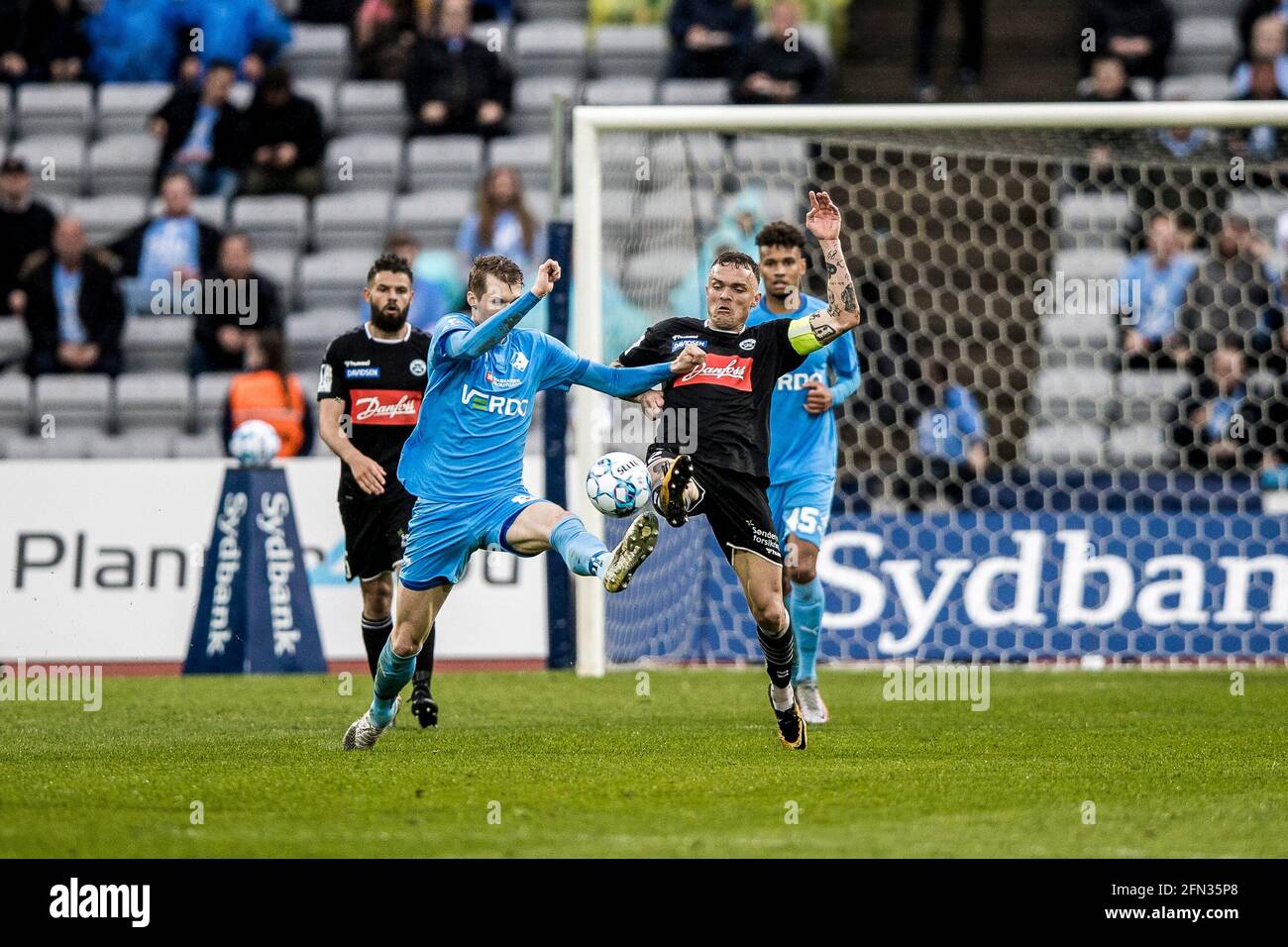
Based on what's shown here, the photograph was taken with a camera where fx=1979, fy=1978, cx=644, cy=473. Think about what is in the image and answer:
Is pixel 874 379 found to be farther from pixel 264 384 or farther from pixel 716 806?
pixel 716 806

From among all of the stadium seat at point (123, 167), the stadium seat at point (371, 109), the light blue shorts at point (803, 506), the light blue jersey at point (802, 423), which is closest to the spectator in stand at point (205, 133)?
the stadium seat at point (123, 167)

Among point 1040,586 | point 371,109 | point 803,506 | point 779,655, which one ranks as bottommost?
point 1040,586

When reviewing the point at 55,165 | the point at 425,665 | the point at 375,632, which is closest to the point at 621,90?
the point at 55,165

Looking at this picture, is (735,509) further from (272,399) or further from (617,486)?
(272,399)

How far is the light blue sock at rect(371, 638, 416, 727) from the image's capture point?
8172 millimetres

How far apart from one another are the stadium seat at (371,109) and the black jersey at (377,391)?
29.6 ft

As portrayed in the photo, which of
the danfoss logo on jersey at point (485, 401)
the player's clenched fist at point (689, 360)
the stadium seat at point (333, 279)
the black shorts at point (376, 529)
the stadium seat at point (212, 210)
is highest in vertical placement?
the stadium seat at point (212, 210)

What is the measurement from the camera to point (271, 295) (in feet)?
51.2

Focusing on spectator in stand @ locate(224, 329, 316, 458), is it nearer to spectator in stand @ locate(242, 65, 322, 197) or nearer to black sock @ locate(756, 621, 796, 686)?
spectator in stand @ locate(242, 65, 322, 197)

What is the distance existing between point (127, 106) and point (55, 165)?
3.02 ft

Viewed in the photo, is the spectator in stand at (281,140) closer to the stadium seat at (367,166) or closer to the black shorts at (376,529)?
the stadium seat at (367,166)

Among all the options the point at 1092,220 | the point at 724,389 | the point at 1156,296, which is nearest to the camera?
the point at 724,389

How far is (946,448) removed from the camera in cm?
1394

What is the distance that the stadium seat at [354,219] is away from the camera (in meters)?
17.6
